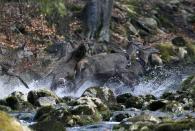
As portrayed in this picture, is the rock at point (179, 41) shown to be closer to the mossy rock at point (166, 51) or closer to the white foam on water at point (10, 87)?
the mossy rock at point (166, 51)

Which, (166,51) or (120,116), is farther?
(166,51)

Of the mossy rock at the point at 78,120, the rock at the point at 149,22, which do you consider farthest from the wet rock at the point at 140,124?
the rock at the point at 149,22

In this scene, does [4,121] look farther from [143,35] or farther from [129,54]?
[143,35]

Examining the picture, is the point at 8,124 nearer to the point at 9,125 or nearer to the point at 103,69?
the point at 9,125

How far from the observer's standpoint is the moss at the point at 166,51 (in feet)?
122

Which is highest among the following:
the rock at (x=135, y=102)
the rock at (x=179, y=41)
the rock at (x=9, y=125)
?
the rock at (x=179, y=41)

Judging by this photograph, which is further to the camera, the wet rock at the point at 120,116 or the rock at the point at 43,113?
the wet rock at the point at 120,116

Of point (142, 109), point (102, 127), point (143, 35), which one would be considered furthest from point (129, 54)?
point (102, 127)

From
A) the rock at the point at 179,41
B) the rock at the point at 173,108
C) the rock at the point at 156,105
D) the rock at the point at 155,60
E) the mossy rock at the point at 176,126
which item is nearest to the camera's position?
the mossy rock at the point at 176,126

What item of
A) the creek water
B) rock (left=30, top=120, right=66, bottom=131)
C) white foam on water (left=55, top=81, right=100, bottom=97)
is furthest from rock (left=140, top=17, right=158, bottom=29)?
rock (left=30, top=120, right=66, bottom=131)

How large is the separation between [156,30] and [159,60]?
8.00 metres

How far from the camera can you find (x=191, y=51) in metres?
41.6

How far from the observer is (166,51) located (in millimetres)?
38969

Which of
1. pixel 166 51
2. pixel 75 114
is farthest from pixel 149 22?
pixel 75 114
